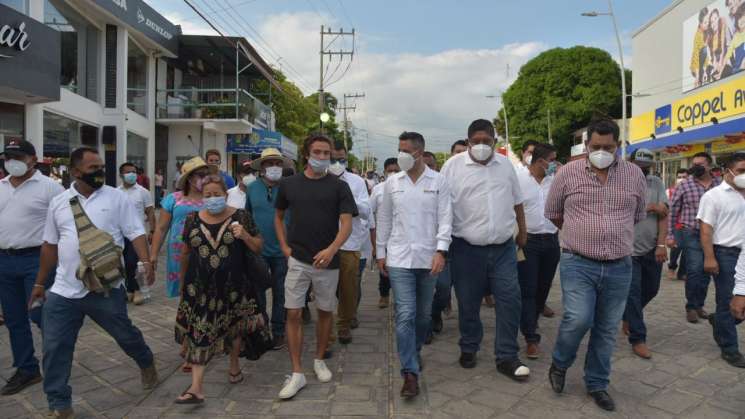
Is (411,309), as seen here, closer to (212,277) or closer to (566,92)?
(212,277)

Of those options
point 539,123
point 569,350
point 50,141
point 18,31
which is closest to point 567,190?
point 569,350

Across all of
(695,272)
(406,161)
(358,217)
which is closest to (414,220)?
(406,161)

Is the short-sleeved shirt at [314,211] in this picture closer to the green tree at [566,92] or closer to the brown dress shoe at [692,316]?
the brown dress shoe at [692,316]

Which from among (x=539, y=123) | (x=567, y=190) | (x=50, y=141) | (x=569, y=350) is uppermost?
(x=539, y=123)

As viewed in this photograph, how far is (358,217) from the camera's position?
5684 millimetres

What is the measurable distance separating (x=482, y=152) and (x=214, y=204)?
82.4 inches

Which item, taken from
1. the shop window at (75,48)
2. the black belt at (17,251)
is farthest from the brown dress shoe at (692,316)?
the shop window at (75,48)

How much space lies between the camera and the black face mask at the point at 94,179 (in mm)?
3893

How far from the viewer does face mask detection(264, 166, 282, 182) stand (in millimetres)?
5289

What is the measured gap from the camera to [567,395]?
420 cm

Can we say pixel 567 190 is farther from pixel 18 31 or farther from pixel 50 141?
pixel 50 141

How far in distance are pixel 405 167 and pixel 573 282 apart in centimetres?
150

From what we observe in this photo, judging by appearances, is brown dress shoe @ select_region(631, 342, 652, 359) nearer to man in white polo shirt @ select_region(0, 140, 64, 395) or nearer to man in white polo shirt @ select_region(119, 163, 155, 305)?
man in white polo shirt @ select_region(0, 140, 64, 395)

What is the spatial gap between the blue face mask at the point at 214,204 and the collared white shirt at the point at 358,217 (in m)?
1.37
